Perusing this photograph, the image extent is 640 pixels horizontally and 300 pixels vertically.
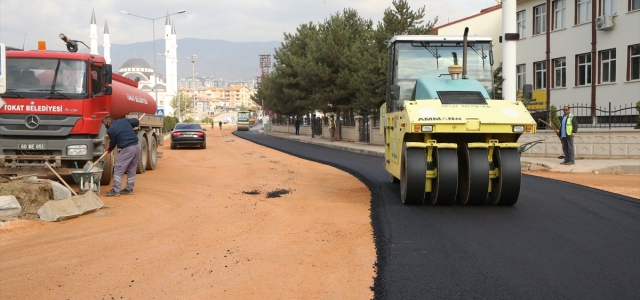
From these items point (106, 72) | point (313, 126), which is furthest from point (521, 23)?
point (106, 72)

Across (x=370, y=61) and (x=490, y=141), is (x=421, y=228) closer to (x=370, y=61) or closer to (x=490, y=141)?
(x=490, y=141)

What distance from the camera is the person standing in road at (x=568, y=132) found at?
59.0 feet

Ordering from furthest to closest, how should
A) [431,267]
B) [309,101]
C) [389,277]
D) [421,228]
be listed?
[309,101], [421,228], [431,267], [389,277]

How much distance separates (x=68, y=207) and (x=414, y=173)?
550 centimetres

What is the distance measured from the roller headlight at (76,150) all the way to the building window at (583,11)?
25.9m

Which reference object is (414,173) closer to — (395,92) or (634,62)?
(395,92)

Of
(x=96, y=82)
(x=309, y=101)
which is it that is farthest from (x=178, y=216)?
(x=309, y=101)

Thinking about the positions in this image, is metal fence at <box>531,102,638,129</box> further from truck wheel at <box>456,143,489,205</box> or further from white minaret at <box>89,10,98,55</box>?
white minaret at <box>89,10,98,55</box>

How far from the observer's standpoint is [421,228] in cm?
820

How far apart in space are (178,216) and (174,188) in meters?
3.95

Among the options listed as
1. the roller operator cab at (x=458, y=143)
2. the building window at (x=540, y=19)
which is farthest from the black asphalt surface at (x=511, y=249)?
the building window at (x=540, y=19)

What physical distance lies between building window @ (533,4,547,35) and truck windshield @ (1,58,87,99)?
91.5ft

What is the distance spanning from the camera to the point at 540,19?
3434 cm

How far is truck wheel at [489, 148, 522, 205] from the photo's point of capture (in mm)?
9500
